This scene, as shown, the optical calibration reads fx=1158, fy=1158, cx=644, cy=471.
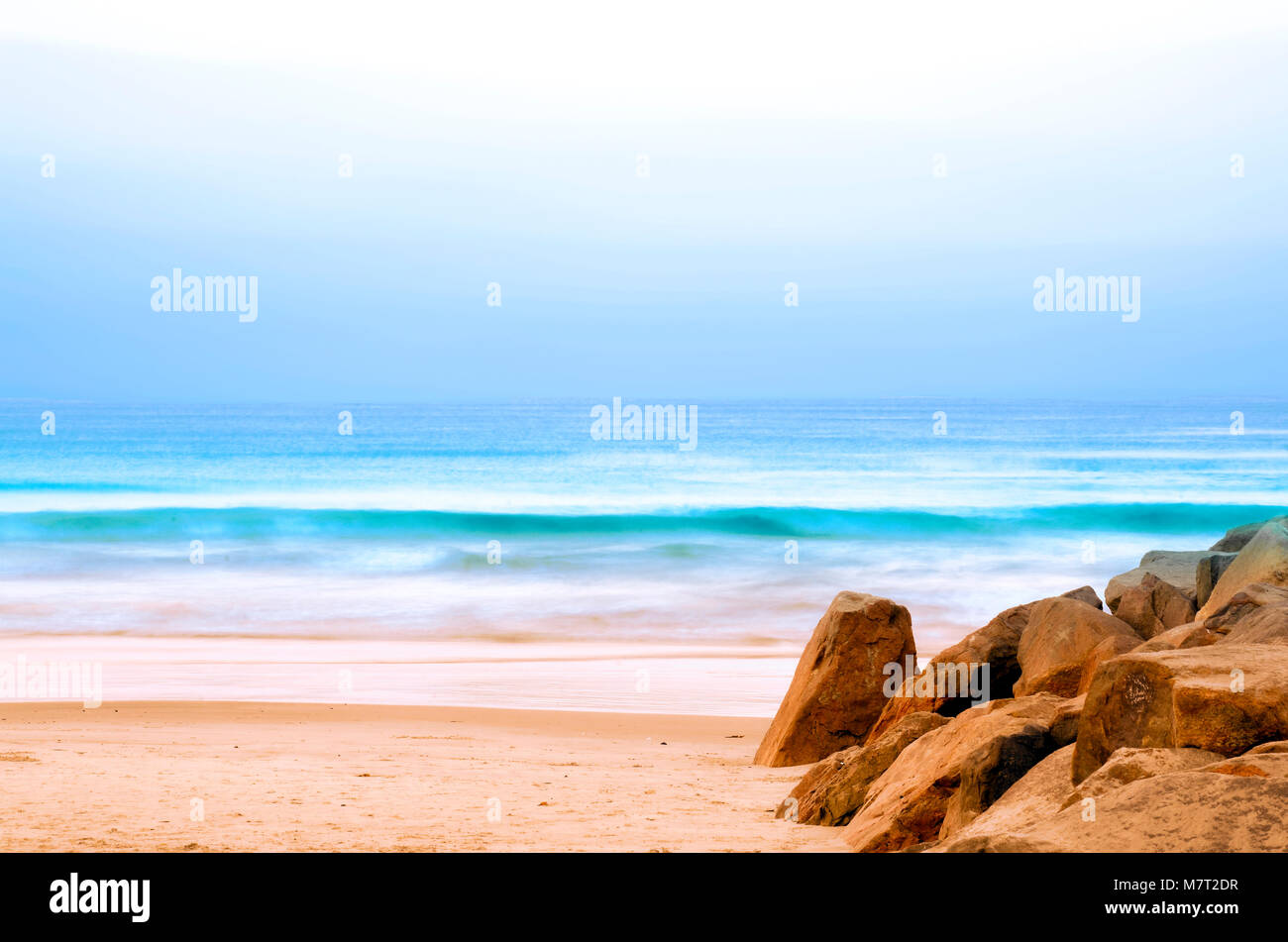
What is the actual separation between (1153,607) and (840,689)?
2.51 meters

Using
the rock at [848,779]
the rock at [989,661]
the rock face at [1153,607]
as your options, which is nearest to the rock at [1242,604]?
the rock at [989,661]

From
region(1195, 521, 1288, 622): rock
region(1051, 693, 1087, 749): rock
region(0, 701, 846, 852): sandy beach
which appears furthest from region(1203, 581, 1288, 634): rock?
region(0, 701, 846, 852): sandy beach

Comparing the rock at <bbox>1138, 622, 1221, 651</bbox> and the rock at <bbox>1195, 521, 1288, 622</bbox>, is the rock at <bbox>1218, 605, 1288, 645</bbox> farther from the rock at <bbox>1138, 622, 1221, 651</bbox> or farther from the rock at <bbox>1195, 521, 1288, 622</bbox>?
the rock at <bbox>1195, 521, 1288, 622</bbox>

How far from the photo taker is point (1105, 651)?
688 centimetres

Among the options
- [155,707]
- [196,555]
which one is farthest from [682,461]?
[155,707]

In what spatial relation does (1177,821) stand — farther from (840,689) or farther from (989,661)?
(840,689)

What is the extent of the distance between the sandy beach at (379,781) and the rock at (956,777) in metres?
0.27

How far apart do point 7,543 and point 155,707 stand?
865 inches

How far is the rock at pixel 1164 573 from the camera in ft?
29.1

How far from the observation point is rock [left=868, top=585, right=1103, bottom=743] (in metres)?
7.42

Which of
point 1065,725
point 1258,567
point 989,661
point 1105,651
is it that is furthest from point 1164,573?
point 1065,725

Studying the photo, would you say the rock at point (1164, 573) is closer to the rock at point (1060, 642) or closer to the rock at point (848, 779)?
the rock at point (1060, 642)
